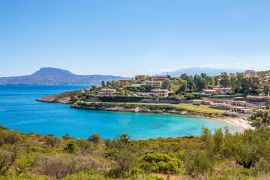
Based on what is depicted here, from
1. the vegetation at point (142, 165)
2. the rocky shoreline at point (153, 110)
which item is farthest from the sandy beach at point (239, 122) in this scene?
the vegetation at point (142, 165)

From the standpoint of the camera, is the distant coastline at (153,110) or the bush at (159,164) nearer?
the bush at (159,164)

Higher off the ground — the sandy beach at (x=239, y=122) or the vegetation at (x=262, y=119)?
the vegetation at (x=262, y=119)

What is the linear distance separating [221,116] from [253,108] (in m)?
11.5

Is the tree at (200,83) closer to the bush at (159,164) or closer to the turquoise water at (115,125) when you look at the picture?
the turquoise water at (115,125)

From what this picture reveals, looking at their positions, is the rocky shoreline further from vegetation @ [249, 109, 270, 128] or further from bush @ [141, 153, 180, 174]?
Result: bush @ [141, 153, 180, 174]

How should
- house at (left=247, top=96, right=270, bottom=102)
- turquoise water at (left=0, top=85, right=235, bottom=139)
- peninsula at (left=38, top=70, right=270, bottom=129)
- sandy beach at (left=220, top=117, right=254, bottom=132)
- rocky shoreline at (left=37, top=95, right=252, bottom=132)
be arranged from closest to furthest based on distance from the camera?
turquoise water at (left=0, top=85, right=235, bottom=139)
sandy beach at (left=220, top=117, right=254, bottom=132)
rocky shoreline at (left=37, top=95, right=252, bottom=132)
peninsula at (left=38, top=70, right=270, bottom=129)
house at (left=247, top=96, right=270, bottom=102)

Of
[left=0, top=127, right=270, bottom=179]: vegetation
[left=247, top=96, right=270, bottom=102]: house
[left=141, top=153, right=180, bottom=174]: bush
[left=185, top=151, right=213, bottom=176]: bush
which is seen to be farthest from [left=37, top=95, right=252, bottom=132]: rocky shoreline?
[left=185, top=151, right=213, bottom=176]: bush

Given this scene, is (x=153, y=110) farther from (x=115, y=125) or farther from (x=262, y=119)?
(x=262, y=119)

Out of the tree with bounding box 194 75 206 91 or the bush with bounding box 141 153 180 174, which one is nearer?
the bush with bounding box 141 153 180 174

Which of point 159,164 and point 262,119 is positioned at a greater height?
point 159,164

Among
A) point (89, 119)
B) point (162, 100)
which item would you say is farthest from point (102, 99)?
point (89, 119)

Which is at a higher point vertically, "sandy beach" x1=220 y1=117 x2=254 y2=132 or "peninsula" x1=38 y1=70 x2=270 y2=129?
"peninsula" x1=38 y1=70 x2=270 y2=129

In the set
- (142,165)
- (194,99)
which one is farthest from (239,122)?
(142,165)

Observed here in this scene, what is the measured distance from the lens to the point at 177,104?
90.8 m
